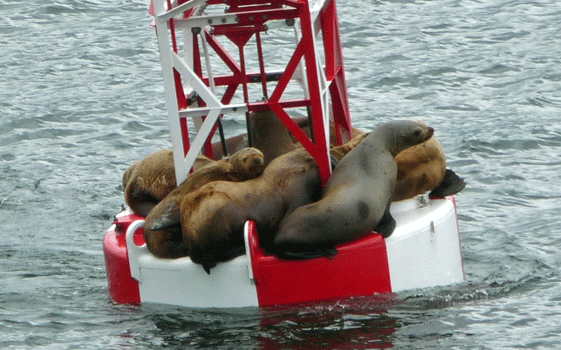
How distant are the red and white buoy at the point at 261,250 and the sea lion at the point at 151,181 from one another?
0.19m

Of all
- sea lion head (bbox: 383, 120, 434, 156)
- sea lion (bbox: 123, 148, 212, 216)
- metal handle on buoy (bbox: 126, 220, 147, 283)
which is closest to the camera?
metal handle on buoy (bbox: 126, 220, 147, 283)

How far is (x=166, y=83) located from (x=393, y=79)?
928 cm

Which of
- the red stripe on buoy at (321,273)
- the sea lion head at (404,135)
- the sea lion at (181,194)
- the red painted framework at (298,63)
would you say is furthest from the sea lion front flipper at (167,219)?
the sea lion head at (404,135)

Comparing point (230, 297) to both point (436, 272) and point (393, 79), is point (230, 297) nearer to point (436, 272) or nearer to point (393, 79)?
point (436, 272)

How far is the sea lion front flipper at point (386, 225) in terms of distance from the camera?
8.83 meters

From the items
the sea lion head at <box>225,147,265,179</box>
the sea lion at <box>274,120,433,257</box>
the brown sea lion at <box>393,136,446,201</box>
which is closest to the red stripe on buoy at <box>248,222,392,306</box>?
the sea lion at <box>274,120,433,257</box>

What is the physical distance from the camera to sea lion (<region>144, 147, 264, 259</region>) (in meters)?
8.92

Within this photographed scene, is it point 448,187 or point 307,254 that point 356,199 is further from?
point 448,187

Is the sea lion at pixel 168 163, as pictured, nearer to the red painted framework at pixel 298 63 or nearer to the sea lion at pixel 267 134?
the sea lion at pixel 267 134

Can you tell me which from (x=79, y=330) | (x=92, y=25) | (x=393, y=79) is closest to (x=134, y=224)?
(x=79, y=330)

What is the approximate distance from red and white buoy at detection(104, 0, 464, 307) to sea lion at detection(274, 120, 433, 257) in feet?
0.40

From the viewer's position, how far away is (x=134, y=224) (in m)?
9.11

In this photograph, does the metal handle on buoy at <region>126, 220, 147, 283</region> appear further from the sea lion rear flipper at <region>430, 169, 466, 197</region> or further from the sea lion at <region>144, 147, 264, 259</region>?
the sea lion rear flipper at <region>430, 169, 466, 197</region>

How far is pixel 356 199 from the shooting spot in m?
8.73
